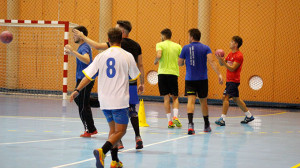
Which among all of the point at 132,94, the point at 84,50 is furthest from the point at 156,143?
the point at 84,50

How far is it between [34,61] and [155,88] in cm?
536

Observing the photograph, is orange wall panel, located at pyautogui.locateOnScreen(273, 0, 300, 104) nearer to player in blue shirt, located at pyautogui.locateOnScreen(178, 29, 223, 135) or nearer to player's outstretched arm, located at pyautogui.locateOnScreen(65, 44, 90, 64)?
player in blue shirt, located at pyautogui.locateOnScreen(178, 29, 223, 135)

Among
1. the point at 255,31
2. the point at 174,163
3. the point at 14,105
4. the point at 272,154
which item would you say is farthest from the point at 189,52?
the point at 255,31

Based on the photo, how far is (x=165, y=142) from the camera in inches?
306

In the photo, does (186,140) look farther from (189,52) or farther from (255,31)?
(255,31)

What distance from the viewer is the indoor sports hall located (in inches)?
260

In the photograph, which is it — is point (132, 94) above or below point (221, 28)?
→ below

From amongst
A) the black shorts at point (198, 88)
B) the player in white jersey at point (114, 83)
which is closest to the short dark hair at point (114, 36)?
the player in white jersey at point (114, 83)

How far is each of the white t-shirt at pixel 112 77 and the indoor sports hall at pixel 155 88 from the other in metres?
0.85

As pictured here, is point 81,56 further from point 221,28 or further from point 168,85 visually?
point 221,28

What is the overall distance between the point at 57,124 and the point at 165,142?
2912 mm

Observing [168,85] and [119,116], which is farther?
[168,85]

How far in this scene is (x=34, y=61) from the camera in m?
19.2

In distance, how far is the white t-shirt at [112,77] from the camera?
18.0 ft
